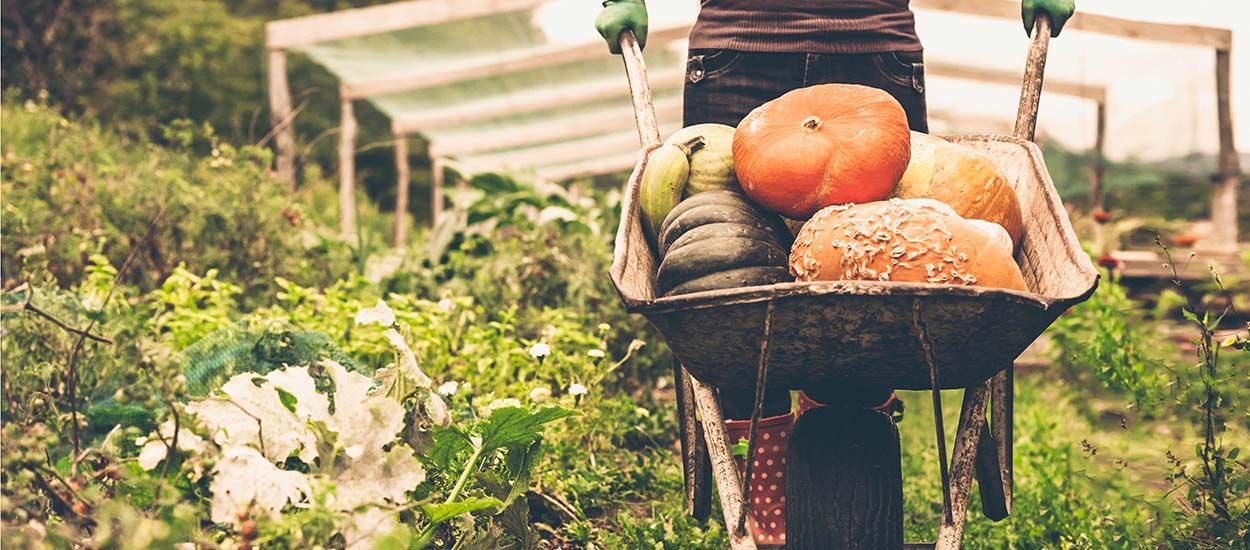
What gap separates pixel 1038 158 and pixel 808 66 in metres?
0.64

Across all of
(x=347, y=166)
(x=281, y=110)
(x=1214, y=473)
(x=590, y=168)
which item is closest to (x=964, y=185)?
(x=1214, y=473)

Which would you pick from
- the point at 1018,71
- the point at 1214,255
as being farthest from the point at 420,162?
the point at 1214,255

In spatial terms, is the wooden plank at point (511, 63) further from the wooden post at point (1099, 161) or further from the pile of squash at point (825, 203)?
the pile of squash at point (825, 203)

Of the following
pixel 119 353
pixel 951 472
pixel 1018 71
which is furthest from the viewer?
pixel 1018 71

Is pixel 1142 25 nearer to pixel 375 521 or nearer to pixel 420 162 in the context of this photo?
pixel 375 521

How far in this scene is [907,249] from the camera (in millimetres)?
2045

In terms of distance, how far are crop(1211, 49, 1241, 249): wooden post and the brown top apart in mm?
6215

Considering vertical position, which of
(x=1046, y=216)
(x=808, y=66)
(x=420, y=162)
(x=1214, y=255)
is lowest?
(x=420, y=162)

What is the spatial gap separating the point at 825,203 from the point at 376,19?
243 inches

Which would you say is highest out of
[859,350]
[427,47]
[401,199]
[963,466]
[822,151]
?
[822,151]

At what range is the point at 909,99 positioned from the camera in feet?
9.72

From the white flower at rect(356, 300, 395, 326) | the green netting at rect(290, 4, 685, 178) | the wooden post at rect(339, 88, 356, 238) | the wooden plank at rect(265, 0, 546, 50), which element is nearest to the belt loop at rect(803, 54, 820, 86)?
the white flower at rect(356, 300, 395, 326)

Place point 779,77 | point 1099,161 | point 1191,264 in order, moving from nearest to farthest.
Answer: point 779,77
point 1191,264
point 1099,161

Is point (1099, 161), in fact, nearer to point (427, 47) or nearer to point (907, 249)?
point (427, 47)
